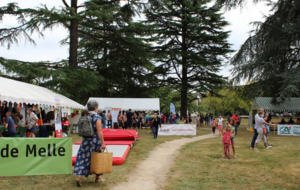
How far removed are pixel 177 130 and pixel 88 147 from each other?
44.8ft

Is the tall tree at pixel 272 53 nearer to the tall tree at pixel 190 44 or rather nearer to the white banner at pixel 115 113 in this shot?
the tall tree at pixel 190 44

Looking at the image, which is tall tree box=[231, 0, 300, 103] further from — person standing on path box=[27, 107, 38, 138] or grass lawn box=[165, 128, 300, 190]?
person standing on path box=[27, 107, 38, 138]

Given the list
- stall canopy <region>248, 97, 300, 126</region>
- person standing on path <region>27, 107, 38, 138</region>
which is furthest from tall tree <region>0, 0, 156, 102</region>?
stall canopy <region>248, 97, 300, 126</region>

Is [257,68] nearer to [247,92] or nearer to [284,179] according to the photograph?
[247,92]

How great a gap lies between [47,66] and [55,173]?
1503cm

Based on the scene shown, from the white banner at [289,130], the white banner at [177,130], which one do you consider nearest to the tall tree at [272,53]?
the white banner at [289,130]

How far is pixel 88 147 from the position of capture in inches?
207

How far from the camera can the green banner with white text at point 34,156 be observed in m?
5.53

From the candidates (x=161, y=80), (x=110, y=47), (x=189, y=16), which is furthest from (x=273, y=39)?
(x=110, y=47)

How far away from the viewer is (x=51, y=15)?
16516 millimetres

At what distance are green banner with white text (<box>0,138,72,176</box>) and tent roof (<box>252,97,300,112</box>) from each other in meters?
20.6

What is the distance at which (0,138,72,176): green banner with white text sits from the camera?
18.1 ft

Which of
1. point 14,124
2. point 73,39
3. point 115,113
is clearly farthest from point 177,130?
point 14,124

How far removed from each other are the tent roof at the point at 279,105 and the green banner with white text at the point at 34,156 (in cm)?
2060
